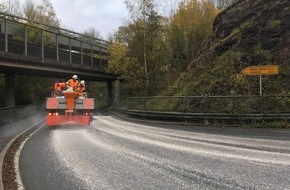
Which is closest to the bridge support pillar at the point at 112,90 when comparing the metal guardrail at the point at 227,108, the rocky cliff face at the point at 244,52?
the rocky cliff face at the point at 244,52

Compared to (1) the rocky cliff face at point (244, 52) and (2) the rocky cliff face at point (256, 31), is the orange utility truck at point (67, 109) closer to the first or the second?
(1) the rocky cliff face at point (244, 52)

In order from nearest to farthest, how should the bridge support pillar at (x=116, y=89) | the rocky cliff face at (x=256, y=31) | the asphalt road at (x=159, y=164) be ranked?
1. the asphalt road at (x=159, y=164)
2. the rocky cliff face at (x=256, y=31)
3. the bridge support pillar at (x=116, y=89)

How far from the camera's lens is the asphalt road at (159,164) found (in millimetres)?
6926

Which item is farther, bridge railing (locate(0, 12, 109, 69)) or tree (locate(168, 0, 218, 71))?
tree (locate(168, 0, 218, 71))

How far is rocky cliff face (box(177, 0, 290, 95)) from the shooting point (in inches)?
874

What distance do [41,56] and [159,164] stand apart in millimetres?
33222

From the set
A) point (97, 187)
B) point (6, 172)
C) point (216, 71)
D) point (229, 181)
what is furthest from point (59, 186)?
point (216, 71)

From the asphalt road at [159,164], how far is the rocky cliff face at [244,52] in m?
9.46

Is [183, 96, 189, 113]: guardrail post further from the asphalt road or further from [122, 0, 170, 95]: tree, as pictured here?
[122, 0, 170, 95]: tree

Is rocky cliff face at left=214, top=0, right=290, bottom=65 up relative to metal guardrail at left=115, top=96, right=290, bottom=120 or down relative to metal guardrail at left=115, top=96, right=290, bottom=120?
up

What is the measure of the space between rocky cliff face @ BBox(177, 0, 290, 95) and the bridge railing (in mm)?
16213

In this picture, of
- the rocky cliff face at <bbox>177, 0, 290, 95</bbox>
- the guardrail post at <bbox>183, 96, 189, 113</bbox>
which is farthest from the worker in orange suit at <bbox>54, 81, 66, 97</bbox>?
the rocky cliff face at <bbox>177, 0, 290, 95</bbox>

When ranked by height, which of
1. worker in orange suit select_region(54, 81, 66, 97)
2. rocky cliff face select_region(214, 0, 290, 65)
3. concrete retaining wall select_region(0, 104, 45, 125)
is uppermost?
rocky cliff face select_region(214, 0, 290, 65)

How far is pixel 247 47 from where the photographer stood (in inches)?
990
